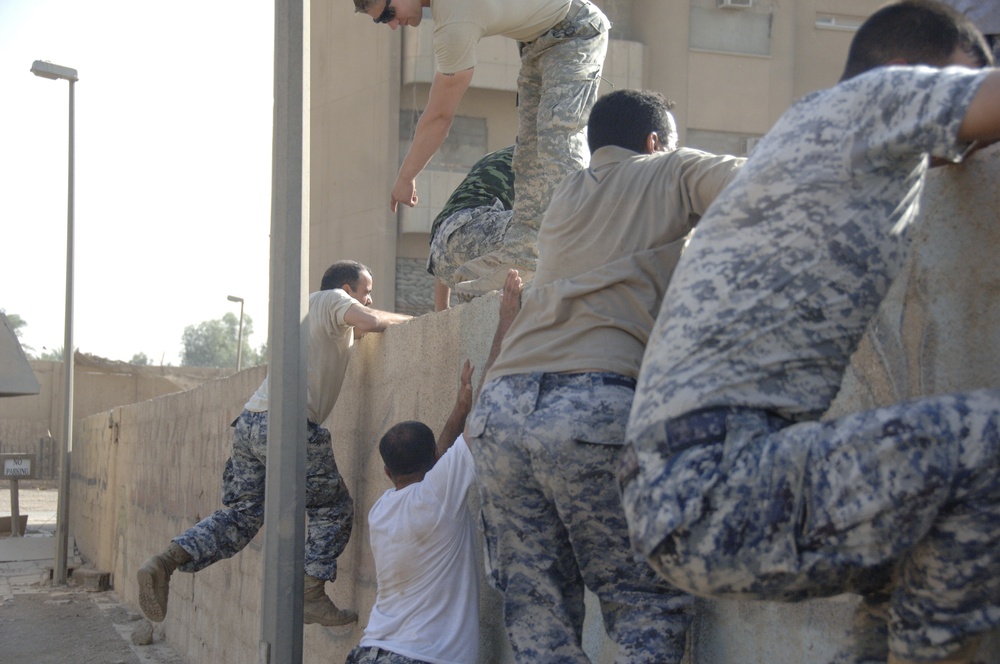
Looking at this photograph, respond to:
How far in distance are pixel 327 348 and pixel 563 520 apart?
2729 mm

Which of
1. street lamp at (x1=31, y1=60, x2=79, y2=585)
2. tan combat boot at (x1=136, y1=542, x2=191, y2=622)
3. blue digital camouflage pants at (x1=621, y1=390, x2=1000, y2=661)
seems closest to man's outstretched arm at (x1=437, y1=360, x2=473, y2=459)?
blue digital camouflage pants at (x1=621, y1=390, x2=1000, y2=661)

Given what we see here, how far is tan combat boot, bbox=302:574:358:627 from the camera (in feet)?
16.0

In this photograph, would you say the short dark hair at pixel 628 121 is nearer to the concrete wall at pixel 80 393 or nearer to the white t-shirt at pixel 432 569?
the white t-shirt at pixel 432 569

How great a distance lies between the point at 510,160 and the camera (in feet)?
17.7

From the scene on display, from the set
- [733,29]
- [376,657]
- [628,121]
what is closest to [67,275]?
[376,657]

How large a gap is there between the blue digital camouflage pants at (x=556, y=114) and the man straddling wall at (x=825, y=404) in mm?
2570

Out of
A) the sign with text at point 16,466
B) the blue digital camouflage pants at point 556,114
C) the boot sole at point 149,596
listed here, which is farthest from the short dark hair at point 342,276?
the sign with text at point 16,466

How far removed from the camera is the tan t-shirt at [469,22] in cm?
424

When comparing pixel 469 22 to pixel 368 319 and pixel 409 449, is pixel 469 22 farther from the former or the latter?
pixel 409 449

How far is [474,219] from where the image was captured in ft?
16.8

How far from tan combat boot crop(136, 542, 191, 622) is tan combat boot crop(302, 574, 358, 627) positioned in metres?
0.77

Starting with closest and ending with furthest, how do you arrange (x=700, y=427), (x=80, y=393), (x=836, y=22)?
(x=700, y=427)
(x=836, y=22)
(x=80, y=393)

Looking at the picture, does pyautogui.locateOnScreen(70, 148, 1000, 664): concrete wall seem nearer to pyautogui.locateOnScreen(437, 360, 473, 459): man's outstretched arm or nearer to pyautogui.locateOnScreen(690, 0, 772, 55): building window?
pyautogui.locateOnScreen(437, 360, 473, 459): man's outstretched arm

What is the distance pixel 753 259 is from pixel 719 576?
1.70 ft
